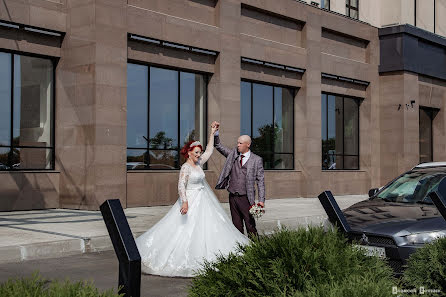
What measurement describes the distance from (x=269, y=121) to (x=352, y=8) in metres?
7.54

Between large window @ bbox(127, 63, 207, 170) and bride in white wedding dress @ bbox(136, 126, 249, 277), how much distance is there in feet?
30.6

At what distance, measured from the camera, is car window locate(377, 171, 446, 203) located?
8.85 m

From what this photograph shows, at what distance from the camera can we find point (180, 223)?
8.62 meters

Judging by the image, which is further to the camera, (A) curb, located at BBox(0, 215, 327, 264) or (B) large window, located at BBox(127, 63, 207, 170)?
(B) large window, located at BBox(127, 63, 207, 170)

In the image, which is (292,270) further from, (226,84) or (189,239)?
(226,84)

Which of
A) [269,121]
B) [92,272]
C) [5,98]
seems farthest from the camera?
[269,121]

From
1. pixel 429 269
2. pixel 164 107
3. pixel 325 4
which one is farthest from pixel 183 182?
pixel 325 4

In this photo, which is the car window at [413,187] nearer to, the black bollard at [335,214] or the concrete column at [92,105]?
the black bollard at [335,214]

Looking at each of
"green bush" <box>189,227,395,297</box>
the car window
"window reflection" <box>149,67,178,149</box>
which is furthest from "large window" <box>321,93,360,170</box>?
"green bush" <box>189,227,395,297</box>

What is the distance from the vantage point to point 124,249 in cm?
366

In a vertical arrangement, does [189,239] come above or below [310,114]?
below

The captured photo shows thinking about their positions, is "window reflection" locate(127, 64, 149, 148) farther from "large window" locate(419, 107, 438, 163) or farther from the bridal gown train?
"large window" locate(419, 107, 438, 163)

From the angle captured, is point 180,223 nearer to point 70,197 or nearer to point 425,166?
point 425,166

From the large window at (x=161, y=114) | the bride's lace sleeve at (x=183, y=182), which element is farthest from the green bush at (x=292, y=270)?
the large window at (x=161, y=114)
